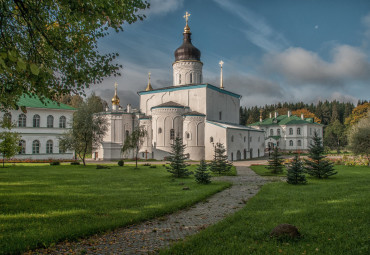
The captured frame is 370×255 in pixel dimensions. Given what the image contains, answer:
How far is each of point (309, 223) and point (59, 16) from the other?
8222 millimetres

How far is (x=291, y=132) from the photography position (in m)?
61.3

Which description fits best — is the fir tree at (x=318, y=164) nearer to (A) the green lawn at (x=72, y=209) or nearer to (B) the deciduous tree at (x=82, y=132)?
(A) the green lawn at (x=72, y=209)

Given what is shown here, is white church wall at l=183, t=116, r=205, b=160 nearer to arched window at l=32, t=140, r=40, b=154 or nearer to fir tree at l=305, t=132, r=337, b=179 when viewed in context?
arched window at l=32, t=140, r=40, b=154

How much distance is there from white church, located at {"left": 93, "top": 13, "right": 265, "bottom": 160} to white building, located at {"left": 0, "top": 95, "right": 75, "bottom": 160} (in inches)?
251

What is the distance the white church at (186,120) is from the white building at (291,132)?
18.4m

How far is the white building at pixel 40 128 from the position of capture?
3366 centimetres

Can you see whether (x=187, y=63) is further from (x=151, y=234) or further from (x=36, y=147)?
(x=151, y=234)

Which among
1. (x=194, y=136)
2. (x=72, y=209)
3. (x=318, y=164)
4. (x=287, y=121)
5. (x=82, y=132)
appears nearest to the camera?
(x=72, y=209)

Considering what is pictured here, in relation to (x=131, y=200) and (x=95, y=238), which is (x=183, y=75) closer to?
(x=131, y=200)

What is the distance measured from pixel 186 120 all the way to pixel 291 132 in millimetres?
34097

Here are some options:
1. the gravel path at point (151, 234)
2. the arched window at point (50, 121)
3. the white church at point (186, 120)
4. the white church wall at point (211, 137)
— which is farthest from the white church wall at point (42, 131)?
the gravel path at point (151, 234)

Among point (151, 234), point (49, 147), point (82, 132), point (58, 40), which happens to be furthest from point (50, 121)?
point (151, 234)

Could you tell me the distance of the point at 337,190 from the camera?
35.1 ft

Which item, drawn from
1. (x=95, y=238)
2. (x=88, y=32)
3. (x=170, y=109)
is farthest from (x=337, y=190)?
(x=170, y=109)
